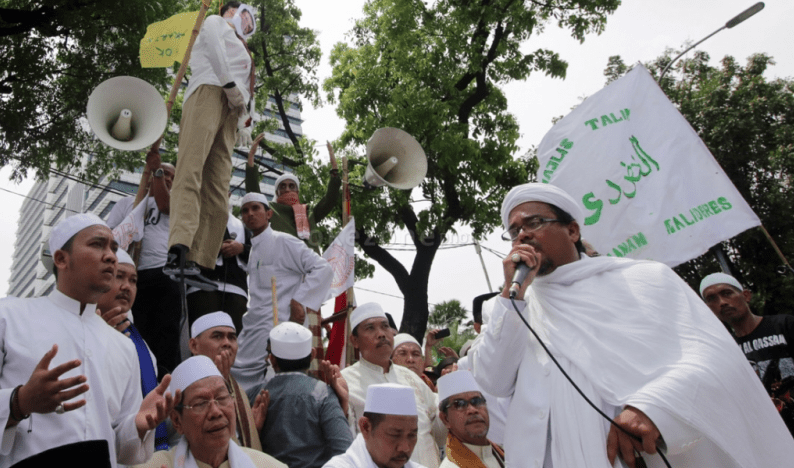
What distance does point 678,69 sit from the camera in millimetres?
18547

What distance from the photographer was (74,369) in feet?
9.60

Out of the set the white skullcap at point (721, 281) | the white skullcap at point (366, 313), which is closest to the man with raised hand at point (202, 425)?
the white skullcap at point (366, 313)

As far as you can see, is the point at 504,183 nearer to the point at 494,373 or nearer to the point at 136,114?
the point at 136,114

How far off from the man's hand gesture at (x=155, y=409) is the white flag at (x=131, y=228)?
2352 millimetres

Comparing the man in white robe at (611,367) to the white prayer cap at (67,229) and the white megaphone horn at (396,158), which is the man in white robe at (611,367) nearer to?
the white prayer cap at (67,229)

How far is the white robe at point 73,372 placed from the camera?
2682 mm

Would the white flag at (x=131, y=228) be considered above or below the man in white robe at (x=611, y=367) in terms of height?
above

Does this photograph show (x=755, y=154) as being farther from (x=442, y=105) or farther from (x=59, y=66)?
(x=59, y=66)

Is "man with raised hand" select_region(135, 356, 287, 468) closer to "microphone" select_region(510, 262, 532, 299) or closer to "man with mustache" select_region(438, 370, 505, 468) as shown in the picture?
"man with mustache" select_region(438, 370, 505, 468)

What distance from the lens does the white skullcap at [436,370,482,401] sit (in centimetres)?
445

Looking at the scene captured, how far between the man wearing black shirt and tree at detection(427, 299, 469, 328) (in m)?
25.8

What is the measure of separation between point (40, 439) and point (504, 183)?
12611 mm

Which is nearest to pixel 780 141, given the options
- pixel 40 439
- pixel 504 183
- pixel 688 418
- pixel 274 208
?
pixel 504 183

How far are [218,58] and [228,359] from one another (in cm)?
233
